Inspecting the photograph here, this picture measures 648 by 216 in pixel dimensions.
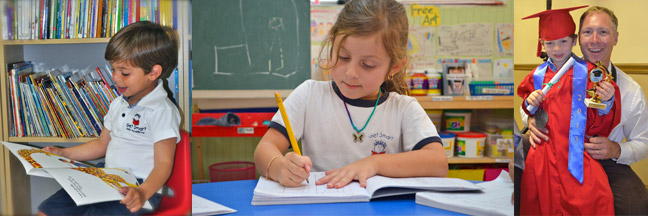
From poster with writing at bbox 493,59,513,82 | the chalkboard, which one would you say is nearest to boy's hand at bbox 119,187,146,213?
the chalkboard

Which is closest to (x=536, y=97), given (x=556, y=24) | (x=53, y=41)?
(x=556, y=24)

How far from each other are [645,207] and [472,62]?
45 centimetres

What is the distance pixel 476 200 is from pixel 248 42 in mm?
570

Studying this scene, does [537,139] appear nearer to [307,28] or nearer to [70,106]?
[307,28]

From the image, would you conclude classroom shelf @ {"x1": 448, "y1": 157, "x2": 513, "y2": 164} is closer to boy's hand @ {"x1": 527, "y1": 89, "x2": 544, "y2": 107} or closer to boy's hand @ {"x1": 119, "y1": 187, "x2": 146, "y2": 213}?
boy's hand @ {"x1": 527, "y1": 89, "x2": 544, "y2": 107}

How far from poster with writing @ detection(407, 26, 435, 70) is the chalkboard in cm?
26

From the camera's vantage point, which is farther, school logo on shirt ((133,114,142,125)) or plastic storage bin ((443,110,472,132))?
plastic storage bin ((443,110,472,132))

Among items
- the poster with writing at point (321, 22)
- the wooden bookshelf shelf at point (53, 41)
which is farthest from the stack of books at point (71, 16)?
the poster with writing at point (321, 22)

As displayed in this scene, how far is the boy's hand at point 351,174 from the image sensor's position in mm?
906

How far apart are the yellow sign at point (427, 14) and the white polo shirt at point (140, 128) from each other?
0.61m

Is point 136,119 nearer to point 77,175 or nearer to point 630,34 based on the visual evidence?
point 77,175

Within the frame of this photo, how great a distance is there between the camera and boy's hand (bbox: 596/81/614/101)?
80 centimetres

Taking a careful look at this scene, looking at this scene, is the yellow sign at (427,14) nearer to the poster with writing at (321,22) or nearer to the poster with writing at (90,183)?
the poster with writing at (321,22)

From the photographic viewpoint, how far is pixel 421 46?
114 centimetres
